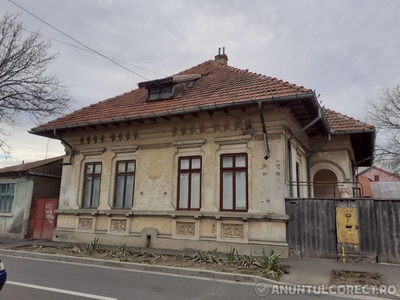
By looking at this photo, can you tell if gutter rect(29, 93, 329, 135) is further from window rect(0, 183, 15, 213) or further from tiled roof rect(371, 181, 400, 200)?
tiled roof rect(371, 181, 400, 200)

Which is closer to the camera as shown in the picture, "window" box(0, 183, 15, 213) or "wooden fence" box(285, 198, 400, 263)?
"wooden fence" box(285, 198, 400, 263)

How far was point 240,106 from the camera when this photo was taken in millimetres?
10133

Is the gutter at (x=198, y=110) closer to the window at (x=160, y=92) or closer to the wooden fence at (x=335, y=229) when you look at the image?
the window at (x=160, y=92)

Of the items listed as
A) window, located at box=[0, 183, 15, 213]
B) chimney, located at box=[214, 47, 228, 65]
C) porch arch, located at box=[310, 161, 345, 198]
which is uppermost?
chimney, located at box=[214, 47, 228, 65]

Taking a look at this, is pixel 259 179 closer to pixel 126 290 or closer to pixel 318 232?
pixel 318 232

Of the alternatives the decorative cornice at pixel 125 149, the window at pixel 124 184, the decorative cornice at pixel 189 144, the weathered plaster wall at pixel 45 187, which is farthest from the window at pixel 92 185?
the decorative cornice at pixel 189 144

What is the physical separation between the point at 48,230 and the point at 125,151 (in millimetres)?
5492

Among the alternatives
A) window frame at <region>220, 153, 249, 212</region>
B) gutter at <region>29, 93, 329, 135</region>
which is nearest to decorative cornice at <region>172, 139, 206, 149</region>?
window frame at <region>220, 153, 249, 212</region>

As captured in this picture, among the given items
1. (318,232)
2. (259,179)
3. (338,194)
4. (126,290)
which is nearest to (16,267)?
(126,290)

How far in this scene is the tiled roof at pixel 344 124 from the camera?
12.3 m

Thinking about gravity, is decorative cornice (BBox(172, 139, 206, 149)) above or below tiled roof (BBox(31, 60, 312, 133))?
below

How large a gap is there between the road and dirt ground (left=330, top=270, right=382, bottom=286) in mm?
1091

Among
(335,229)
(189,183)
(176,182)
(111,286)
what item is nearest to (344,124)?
(335,229)

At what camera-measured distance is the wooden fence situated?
8664 mm
